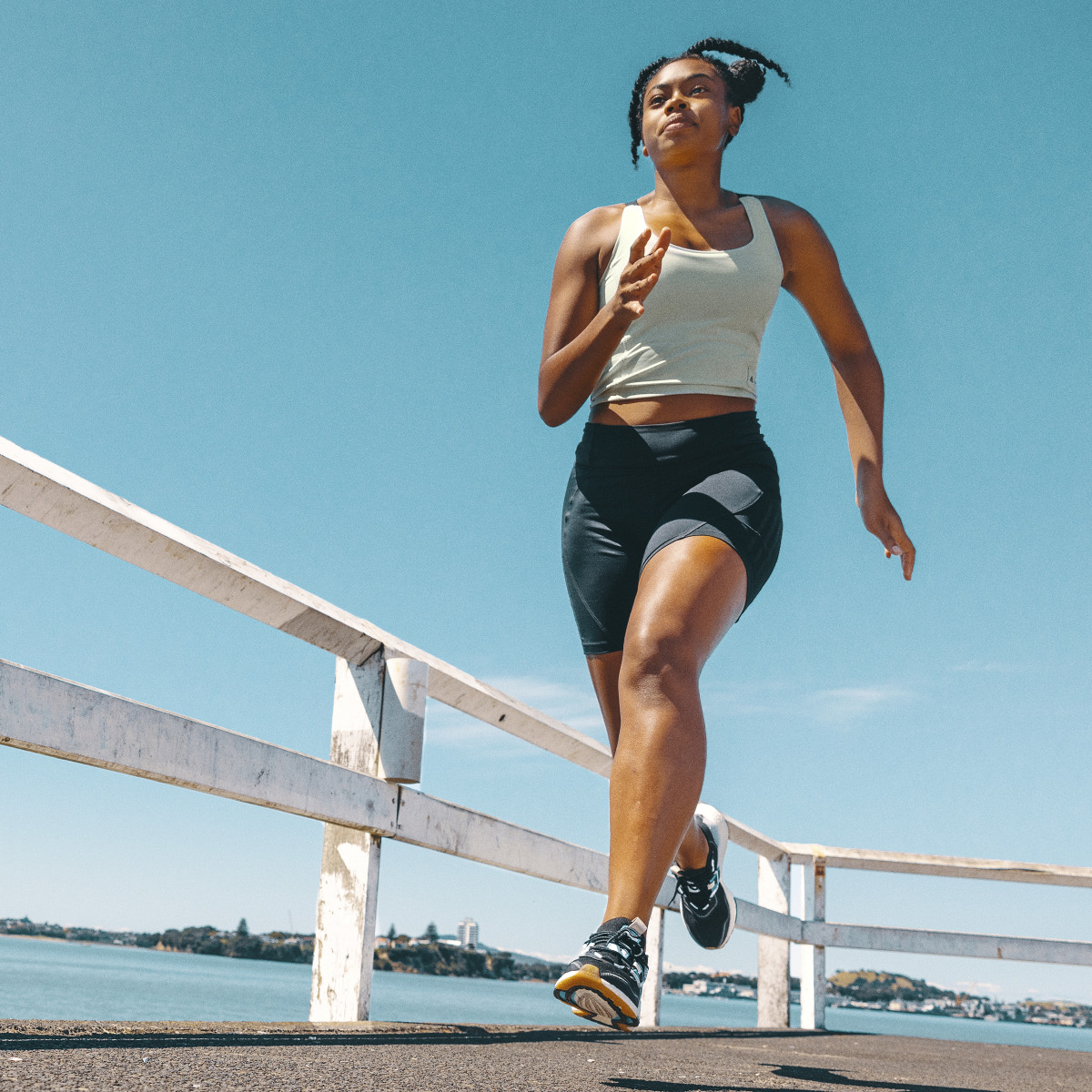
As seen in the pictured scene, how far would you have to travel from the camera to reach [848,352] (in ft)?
8.13

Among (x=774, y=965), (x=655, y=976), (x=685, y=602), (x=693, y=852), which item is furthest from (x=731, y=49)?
(x=774, y=965)

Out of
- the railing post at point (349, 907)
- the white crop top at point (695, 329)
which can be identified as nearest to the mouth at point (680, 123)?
the white crop top at point (695, 329)

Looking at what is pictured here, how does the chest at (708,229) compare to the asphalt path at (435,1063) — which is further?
the chest at (708,229)

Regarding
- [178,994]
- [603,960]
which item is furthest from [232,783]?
[178,994]

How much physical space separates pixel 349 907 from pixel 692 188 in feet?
5.97

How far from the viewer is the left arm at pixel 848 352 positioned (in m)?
2.35

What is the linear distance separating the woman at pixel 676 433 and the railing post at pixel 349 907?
0.59 m

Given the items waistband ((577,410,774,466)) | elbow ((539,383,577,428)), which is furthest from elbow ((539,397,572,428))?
waistband ((577,410,774,466))

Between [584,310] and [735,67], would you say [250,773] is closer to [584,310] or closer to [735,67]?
[584,310]

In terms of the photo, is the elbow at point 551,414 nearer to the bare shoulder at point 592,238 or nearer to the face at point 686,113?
the bare shoulder at point 592,238

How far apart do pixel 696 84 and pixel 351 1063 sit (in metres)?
2.06

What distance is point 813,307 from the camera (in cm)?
243

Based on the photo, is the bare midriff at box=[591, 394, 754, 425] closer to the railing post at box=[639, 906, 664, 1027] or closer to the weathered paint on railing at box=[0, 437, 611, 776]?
the weathered paint on railing at box=[0, 437, 611, 776]

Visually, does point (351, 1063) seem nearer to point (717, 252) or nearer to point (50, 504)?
point (50, 504)
